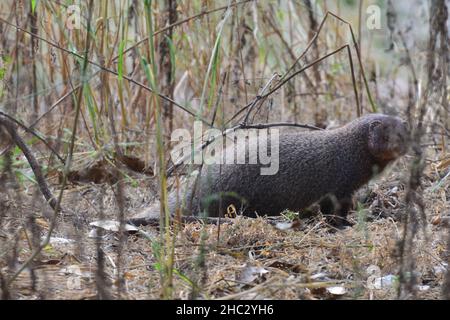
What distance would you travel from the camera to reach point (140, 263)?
107 inches

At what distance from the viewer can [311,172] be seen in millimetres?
3971

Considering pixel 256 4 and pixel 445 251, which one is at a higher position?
pixel 256 4

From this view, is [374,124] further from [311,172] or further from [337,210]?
[337,210]

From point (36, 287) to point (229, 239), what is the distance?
0.90 metres

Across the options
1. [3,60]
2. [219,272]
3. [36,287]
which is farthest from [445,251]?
[3,60]

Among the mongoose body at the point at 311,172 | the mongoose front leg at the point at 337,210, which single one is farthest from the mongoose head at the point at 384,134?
the mongoose front leg at the point at 337,210

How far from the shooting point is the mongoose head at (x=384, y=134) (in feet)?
12.8

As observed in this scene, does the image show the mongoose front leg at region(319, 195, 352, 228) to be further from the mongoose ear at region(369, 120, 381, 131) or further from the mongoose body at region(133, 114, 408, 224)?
the mongoose ear at region(369, 120, 381, 131)

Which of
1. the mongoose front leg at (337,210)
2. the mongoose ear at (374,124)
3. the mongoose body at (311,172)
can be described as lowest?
the mongoose front leg at (337,210)

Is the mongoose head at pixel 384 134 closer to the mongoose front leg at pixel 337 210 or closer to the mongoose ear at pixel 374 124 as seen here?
the mongoose ear at pixel 374 124

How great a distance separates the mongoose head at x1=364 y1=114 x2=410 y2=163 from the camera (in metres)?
3.91

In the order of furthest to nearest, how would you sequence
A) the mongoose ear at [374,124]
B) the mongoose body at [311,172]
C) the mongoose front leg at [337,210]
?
the mongoose ear at [374,124] → the mongoose body at [311,172] → the mongoose front leg at [337,210]

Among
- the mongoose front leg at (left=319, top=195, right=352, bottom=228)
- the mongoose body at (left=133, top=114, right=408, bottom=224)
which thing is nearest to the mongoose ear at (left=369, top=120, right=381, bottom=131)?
the mongoose body at (left=133, top=114, right=408, bottom=224)
